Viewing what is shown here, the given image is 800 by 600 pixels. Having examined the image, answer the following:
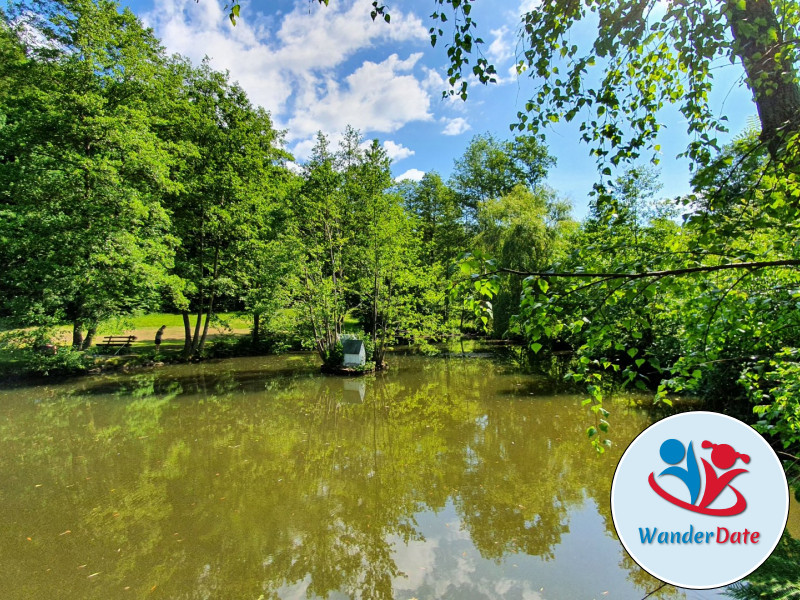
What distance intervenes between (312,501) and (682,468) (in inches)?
188

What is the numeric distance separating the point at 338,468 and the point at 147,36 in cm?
1973

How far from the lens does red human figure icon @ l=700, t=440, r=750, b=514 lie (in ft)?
5.80

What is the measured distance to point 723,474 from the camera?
1.79 metres

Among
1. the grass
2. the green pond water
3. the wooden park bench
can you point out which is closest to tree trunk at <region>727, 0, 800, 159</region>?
the green pond water

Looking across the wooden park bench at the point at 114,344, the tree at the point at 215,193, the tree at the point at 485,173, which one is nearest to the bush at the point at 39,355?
the wooden park bench at the point at 114,344

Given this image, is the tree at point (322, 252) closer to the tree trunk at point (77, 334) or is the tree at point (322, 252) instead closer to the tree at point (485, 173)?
the tree trunk at point (77, 334)

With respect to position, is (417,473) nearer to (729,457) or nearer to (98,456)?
(729,457)

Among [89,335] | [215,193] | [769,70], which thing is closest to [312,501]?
[769,70]

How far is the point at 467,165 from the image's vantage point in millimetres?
30281

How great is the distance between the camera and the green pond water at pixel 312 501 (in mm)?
3846

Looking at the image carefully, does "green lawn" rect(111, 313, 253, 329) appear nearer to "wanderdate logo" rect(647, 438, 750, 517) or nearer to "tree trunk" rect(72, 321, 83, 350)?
"tree trunk" rect(72, 321, 83, 350)

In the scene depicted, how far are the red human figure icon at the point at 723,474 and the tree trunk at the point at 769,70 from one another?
1.42 metres

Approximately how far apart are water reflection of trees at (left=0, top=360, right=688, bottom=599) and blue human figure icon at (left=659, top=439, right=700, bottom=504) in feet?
9.35

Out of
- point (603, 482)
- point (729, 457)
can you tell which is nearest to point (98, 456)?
point (603, 482)
